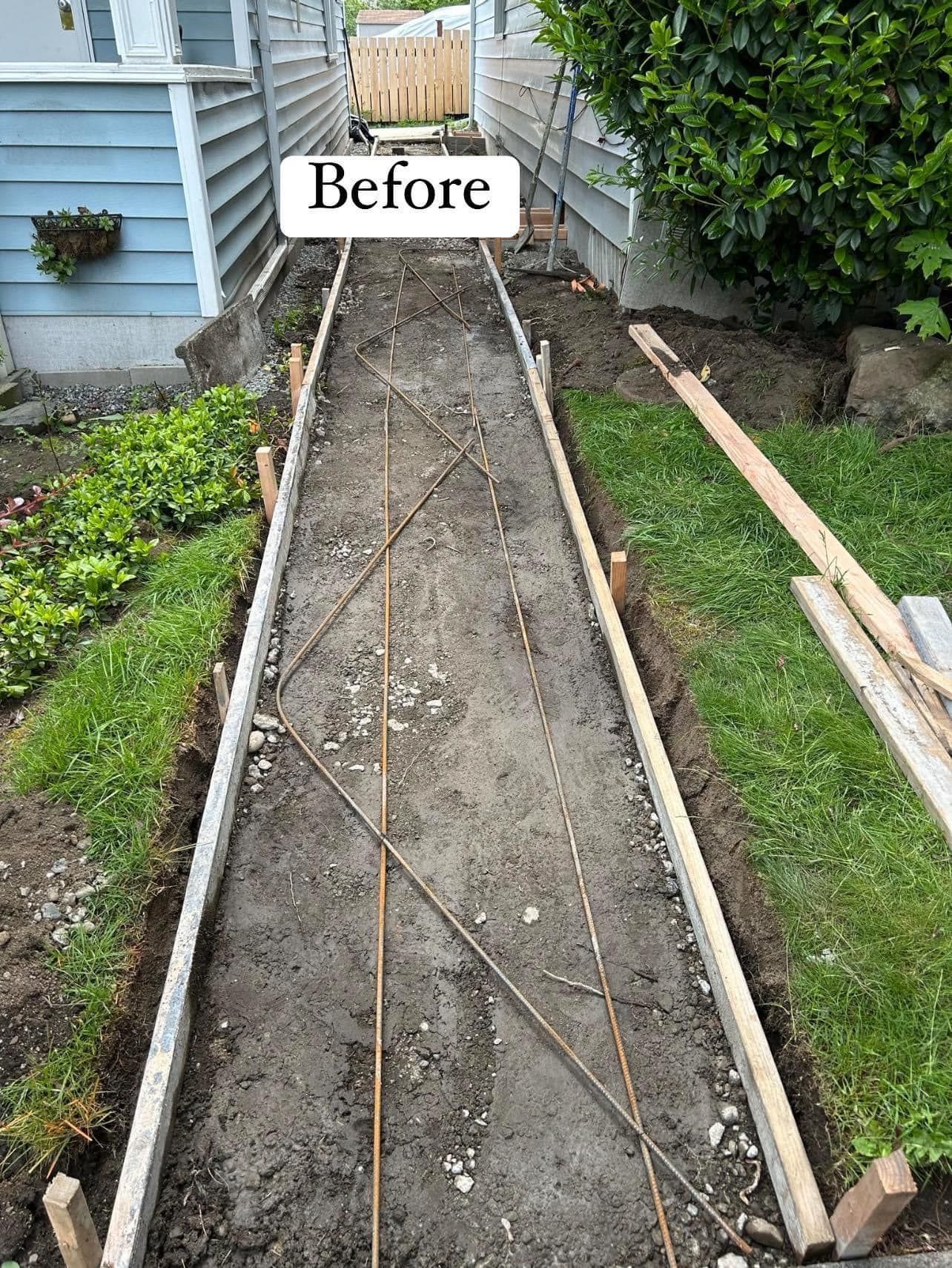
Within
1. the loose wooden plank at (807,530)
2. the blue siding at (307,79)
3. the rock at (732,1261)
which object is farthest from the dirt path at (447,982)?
the blue siding at (307,79)

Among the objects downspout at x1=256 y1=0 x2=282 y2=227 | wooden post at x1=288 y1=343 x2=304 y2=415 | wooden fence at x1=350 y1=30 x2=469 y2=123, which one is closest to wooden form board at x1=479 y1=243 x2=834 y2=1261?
wooden post at x1=288 y1=343 x2=304 y2=415

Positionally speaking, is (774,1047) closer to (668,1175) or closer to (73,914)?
(668,1175)

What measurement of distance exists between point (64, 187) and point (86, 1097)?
18.2ft

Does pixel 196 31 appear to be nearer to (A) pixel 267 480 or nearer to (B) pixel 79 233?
(B) pixel 79 233

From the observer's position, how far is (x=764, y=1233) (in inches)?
73.7

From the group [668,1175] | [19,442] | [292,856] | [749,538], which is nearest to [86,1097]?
[292,856]

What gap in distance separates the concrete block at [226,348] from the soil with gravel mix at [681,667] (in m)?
2.06

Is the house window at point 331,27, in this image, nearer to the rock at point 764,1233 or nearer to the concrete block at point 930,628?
the concrete block at point 930,628

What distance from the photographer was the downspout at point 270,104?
25.6ft

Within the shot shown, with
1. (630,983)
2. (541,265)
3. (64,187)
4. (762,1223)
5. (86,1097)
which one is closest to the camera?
(762,1223)

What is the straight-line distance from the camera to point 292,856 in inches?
109

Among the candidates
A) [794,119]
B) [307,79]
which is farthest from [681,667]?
[307,79]

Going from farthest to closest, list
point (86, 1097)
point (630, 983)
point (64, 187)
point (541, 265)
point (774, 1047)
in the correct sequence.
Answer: point (541, 265) → point (64, 187) → point (630, 983) → point (774, 1047) → point (86, 1097)

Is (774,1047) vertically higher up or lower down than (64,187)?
lower down
